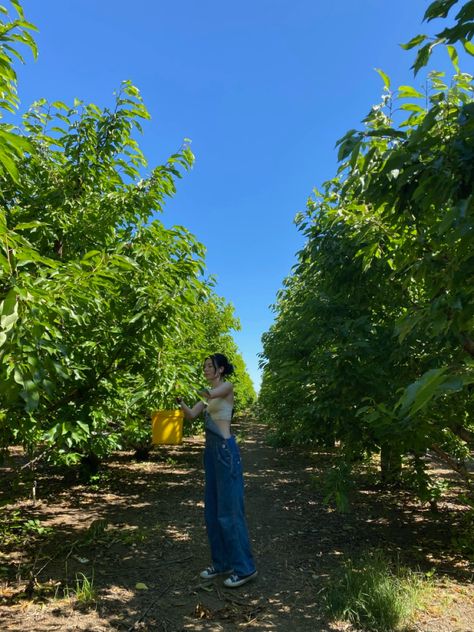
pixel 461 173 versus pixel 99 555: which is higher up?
pixel 461 173

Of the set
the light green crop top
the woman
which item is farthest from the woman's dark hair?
the light green crop top

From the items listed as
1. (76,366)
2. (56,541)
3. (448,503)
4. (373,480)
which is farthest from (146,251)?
(373,480)

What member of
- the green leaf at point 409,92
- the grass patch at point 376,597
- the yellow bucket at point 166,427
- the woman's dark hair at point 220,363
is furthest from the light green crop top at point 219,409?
the green leaf at point 409,92

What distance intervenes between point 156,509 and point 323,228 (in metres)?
4.63

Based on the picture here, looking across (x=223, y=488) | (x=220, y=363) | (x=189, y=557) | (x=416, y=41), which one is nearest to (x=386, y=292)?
(x=220, y=363)

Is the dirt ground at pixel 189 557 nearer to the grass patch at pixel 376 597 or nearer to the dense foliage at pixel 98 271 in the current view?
the grass patch at pixel 376 597

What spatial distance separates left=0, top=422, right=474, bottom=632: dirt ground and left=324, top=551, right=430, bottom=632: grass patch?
104mm

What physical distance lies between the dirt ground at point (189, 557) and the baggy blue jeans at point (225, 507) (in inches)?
8.2

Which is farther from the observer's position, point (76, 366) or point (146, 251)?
point (146, 251)

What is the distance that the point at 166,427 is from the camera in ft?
13.0

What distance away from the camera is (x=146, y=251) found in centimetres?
371

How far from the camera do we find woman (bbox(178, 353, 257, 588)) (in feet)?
11.5

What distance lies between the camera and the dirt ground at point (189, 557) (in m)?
3.02

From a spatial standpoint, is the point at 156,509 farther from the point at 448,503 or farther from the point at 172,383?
the point at 448,503
